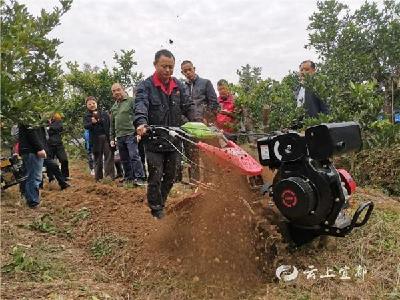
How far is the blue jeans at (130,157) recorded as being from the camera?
7.71 metres

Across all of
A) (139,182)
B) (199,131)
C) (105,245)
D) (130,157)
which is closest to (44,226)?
(105,245)

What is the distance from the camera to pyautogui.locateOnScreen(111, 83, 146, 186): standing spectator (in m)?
7.71

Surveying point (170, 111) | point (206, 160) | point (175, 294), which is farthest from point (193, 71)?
point (175, 294)

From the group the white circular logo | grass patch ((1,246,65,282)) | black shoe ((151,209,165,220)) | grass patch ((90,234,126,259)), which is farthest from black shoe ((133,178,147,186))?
the white circular logo

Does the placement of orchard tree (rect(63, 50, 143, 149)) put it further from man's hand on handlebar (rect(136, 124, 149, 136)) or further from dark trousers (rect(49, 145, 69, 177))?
man's hand on handlebar (rect(136, 124, 149, 136))

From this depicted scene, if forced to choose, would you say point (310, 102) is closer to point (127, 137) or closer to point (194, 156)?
point (127, 137)

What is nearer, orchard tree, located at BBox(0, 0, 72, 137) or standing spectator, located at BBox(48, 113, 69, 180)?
orchard tree, located at BBox(0, 0, 72, 137)

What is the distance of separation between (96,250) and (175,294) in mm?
1281

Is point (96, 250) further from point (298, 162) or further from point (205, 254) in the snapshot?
point (298, 162)

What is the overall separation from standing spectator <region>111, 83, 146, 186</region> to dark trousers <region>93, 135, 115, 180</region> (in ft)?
2.71

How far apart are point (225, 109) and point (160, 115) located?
2942mm

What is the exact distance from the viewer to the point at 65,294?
3209mm

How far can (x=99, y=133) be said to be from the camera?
8.86m

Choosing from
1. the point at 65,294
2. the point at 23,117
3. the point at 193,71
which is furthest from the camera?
the point at 193,71
